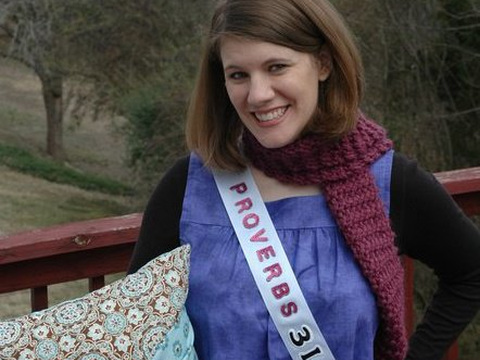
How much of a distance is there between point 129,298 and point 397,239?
0.53 metres

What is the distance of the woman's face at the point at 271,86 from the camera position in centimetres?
175

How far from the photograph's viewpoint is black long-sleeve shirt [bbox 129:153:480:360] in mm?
Answer: 1877

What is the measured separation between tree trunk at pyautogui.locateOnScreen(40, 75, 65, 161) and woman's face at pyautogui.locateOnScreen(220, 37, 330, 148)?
60.9 ft

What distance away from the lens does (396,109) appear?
891 centimetres

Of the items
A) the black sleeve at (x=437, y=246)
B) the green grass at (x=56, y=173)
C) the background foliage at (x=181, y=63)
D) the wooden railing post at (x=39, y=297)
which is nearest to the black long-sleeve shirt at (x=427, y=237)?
the black sleeve at (x=437, y=246)

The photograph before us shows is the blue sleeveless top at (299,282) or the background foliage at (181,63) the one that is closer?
the blue sleeveless top at (299,282)

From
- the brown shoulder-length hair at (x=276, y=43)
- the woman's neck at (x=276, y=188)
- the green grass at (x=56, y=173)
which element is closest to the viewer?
the brown shoulder-length hair at (x=276, y=43)

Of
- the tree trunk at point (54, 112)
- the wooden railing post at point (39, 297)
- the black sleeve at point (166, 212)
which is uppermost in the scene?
the tree trunk at point (54, 112)

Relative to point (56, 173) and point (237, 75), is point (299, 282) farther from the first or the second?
point (56, 173)

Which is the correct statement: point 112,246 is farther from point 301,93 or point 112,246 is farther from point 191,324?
point 301,93

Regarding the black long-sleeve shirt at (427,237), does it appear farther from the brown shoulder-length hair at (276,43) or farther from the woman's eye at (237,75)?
the woman's eye at (237,75)

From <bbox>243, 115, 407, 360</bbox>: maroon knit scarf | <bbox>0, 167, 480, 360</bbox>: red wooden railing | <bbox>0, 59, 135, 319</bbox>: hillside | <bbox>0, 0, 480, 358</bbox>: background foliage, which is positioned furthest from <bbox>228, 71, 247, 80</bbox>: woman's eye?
<bbox>0, 59, 135, 319</bbox>: hillside

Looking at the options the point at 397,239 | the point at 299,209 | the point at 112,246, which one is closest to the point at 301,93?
the point at 299,209

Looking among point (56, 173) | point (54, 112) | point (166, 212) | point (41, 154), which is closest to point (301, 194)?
point (166, 212)
